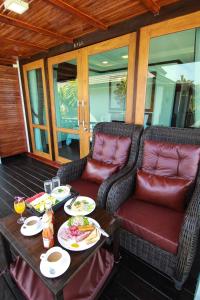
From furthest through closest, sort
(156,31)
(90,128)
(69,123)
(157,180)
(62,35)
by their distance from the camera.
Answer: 1. (69,123)
2. (90,128)
3. (62,35)
4. (156,31)
5. (157,180)

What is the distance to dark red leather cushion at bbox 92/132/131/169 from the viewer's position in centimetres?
193

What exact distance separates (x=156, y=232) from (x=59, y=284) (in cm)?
74

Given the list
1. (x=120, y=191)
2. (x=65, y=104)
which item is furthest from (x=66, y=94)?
(x=120, y=191)

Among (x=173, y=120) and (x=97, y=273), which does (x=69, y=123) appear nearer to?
(x=173, y=120)

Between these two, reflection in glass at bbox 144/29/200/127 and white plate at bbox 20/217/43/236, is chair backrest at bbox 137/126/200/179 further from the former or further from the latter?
white plate at bbox 20/217/43/236

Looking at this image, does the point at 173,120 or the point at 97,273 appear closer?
the point at 97,273

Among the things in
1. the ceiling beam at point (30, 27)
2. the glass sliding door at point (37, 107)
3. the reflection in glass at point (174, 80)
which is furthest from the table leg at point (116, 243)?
the glass sliding door at point (37, 107)

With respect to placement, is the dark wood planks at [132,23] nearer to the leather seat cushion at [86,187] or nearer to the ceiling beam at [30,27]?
the ceiling beam at [30,27]

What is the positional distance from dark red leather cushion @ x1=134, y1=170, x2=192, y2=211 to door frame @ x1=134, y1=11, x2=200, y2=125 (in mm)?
972

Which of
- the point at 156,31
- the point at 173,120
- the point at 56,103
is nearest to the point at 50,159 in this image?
the point at 56,103

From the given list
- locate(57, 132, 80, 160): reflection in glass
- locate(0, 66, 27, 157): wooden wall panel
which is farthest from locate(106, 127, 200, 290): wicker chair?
locate(0, 66, 27, 157): wooden wall panel

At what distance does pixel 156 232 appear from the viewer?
1.24 m

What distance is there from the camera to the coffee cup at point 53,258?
902mm

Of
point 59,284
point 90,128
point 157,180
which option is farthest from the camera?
point 90,128
